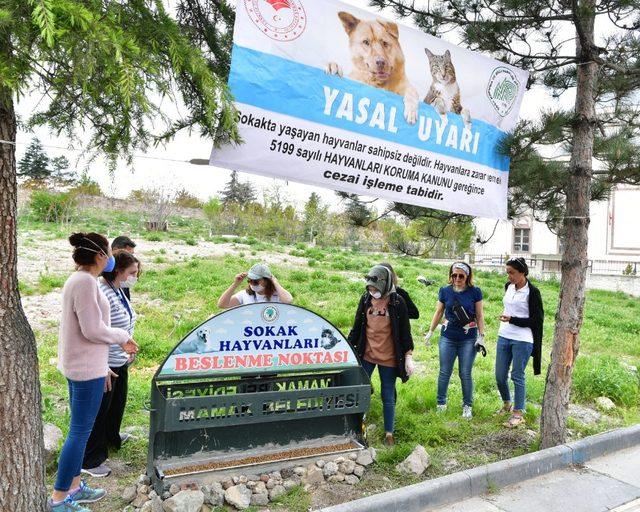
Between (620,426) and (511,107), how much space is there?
3.47 metres

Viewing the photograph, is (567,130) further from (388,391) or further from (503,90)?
(388,391)

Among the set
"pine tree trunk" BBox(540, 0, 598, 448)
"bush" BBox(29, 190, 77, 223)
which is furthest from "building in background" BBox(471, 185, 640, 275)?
"pine tree trunk" BBox(540, 0, 598, 448)

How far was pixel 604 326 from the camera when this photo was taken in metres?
12.3

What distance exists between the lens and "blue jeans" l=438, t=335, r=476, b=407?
5.22m

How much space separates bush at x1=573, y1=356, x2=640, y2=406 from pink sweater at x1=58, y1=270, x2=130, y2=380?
5.72m

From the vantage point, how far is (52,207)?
82.8 ft

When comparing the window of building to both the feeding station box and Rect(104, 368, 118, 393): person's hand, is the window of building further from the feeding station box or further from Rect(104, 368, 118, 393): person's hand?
Rect(104, 368, 118, 393): person's hand

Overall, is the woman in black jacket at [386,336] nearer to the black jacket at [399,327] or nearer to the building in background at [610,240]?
the black jacket at [399,327]

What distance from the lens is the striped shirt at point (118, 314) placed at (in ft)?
12.5

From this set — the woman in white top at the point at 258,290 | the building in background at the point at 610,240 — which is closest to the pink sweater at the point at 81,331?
the woman in white top at the point at 258,290

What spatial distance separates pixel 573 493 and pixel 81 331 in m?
3.71

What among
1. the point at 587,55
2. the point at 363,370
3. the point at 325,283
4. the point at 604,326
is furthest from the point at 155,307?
the point at 604,326

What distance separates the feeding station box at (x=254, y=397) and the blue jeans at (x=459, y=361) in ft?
4.52

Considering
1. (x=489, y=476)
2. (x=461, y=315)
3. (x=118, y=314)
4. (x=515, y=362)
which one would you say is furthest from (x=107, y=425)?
(x=515, y=362)
